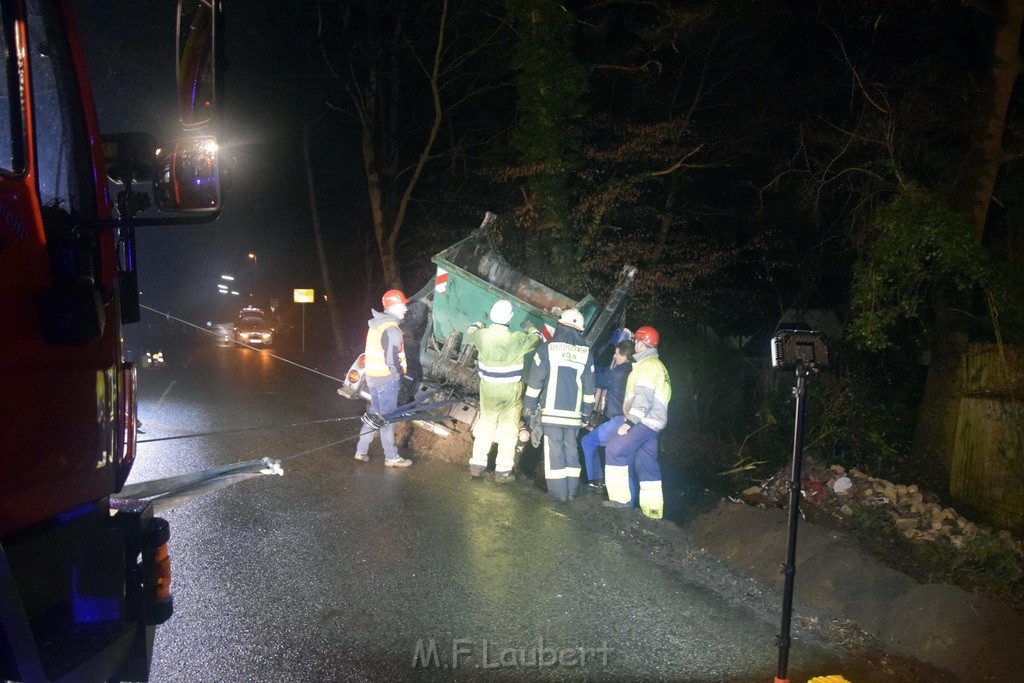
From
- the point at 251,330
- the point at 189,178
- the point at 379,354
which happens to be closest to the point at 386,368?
the point at 379,354

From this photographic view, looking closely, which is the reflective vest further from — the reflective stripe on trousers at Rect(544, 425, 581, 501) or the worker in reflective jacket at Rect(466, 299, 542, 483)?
the reflective stripe on trousers at Rect(544, 425, 581, 501)

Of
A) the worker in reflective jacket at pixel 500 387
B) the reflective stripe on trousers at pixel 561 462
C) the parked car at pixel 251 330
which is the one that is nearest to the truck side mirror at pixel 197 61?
the worker in reflective jacket at pixel 500 387

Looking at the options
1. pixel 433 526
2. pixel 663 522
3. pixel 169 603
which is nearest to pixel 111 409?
pixel 169 603

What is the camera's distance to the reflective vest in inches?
336

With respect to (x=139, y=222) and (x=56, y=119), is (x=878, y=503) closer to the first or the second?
(x=139, y=222)

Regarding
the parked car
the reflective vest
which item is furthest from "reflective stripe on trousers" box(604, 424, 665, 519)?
the parked car

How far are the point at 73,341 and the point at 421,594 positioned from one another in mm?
3236

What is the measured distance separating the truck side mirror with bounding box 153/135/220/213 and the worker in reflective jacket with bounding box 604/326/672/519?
4893 millimetres

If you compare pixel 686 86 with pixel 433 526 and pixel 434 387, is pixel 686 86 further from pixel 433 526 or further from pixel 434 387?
pixel 433 526

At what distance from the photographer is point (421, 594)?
17.6ft

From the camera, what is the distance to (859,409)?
10703 millimetres

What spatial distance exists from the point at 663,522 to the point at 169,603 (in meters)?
4.74

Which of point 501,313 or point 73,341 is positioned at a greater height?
point 73,341

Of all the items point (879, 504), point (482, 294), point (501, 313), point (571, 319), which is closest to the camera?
point (571, 319)
